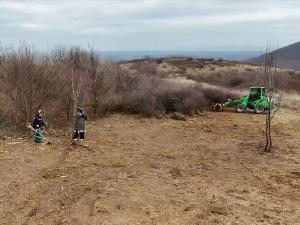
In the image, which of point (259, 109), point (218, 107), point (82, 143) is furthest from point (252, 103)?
point (82, 143)

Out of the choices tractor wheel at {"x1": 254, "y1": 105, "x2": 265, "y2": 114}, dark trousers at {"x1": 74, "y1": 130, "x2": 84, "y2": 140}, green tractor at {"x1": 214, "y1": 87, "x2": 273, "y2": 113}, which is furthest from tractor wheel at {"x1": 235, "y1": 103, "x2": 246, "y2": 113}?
dark trousers at {"x1": 74, "y1": 130, "x2": 84, "y2": 140}

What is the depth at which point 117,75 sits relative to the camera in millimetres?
22016

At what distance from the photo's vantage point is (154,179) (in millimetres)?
8820

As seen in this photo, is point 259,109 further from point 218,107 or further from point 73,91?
point 73,91

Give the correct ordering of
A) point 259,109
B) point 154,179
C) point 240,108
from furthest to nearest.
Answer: point 240,108 → point 259,109 → point 154,179

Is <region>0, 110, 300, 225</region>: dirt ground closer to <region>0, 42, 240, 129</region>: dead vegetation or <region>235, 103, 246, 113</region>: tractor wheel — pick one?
<region>0, 42, 240, 129</region>: dead vegetation

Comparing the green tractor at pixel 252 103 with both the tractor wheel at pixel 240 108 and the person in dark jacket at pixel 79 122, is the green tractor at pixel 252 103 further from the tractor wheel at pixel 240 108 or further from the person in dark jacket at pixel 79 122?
the person in dark jacket at pixel 79 122

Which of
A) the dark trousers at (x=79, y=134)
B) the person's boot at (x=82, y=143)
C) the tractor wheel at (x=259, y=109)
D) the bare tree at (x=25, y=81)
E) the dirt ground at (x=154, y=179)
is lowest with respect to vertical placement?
the dirt ground at (x=154, y=179)

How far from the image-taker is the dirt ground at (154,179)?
6.98 meters

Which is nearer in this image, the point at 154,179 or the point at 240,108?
the point at 154,179

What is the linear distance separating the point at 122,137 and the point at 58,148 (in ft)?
8.91

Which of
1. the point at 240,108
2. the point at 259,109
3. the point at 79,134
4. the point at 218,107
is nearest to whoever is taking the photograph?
the point at 79,134

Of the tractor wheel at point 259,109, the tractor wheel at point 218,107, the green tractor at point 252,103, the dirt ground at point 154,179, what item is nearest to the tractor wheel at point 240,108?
the green tractor at point 252,103

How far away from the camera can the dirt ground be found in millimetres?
6980
